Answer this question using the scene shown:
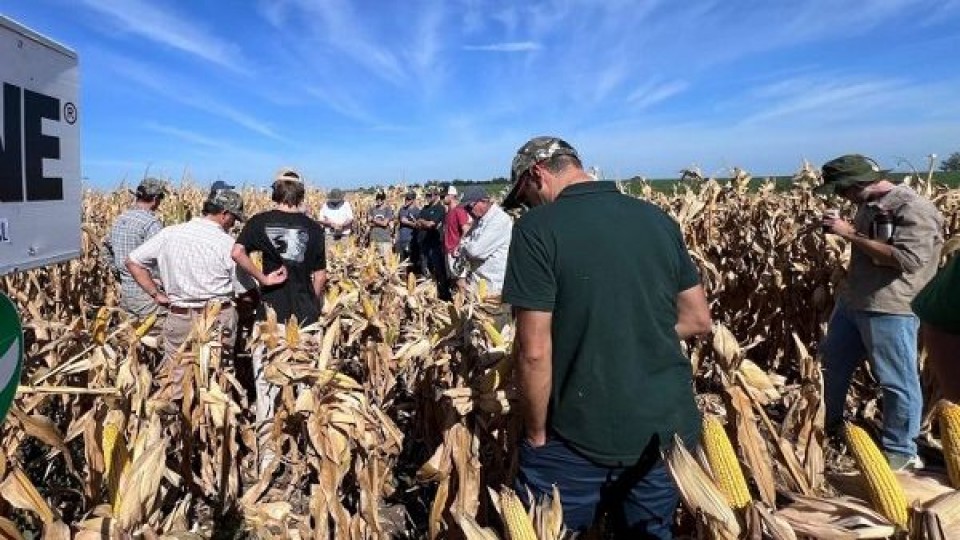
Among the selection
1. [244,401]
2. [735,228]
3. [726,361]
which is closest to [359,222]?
[735,228]

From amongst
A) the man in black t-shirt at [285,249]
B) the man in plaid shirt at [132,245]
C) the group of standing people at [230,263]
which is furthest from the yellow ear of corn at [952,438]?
the man in plaid shirt at [132,245]

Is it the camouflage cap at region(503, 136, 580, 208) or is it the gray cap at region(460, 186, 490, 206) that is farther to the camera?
the gray cap at region(460, 186, 490, 206)

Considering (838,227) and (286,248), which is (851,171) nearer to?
(838,227)

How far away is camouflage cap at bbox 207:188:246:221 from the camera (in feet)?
17.5

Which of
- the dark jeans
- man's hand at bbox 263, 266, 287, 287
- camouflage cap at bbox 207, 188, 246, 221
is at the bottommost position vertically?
the dark jeans

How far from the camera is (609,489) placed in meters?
2.50

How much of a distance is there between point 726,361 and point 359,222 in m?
20.0

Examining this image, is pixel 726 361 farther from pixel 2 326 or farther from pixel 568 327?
pixel 2 326

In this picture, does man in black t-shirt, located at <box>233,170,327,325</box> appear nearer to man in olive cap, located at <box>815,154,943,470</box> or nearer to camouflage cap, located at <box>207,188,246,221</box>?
camouflage cap, located at <box>207,188,246,221</box>

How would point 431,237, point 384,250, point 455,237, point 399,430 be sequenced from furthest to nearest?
1. point 384,250
2. point 431,237
3. point 455,237
4. point 399,430

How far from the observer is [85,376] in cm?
404

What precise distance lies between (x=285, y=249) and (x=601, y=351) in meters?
3.54

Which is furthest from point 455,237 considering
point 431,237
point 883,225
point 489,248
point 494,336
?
point 494,336

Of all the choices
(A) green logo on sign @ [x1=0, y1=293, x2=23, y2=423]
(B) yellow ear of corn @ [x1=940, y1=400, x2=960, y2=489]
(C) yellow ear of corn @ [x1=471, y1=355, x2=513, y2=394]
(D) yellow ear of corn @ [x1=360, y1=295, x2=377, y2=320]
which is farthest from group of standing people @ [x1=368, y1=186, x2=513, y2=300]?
(B) yellow ear of corn @ [x1=940, y1=400, x2=960, y2=489]
